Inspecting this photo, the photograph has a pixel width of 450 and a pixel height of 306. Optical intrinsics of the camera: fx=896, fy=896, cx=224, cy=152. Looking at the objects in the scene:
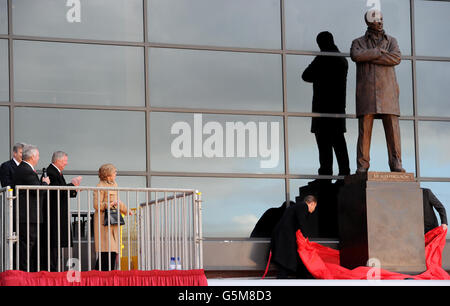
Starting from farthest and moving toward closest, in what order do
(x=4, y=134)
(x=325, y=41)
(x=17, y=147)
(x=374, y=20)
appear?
(x=325, y=41)
(x=374, y=20)
(x=4, y=134)
(x=17, y=147)

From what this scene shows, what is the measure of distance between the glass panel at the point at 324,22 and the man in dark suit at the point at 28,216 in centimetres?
596

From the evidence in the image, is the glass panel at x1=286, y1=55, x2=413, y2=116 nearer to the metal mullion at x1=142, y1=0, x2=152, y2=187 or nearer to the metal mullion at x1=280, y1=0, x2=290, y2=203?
the metal mullion at x1=280, y1=0, x2=290, y2=203

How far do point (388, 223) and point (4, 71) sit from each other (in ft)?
20.2

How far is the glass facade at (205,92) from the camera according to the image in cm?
1362

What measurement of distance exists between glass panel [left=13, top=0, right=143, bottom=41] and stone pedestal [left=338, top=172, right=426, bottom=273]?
4377 millimetres

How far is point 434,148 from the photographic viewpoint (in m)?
15.3

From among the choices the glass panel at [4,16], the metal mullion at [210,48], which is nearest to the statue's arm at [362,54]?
Result: the metal mullion at [210,48]

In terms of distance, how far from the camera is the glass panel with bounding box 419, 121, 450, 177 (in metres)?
15.2

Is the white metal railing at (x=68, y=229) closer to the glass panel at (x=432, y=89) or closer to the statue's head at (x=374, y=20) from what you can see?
the statue's head at (x=374, y=20)

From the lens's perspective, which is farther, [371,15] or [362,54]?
[371,15]

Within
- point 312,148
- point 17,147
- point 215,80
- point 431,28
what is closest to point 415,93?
point 431,28

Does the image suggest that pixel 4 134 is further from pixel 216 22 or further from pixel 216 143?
pixel 216 22

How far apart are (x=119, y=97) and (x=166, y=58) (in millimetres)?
1027

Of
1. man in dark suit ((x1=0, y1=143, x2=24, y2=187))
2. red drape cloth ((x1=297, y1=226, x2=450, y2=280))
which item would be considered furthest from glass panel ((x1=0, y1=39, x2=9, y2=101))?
red drape cloth ((x1=297, y1=226, x2=450, y2=280))
